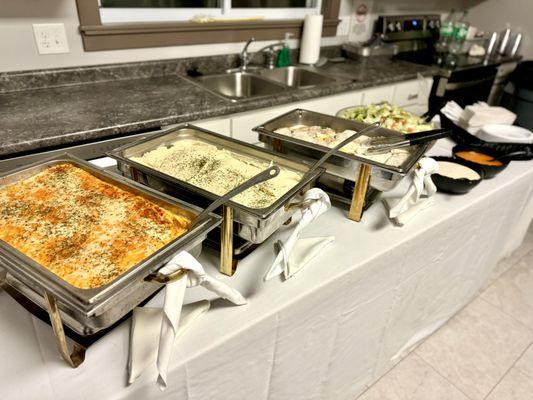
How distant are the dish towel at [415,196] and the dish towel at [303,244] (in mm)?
192

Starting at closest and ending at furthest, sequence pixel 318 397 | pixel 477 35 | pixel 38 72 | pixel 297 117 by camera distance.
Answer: pixel 318 397 < pixel 297 117 < pixel 38 72 < pixel 477 35

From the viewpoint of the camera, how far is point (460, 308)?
166cm

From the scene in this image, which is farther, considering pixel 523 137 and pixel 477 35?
pixel 477 35

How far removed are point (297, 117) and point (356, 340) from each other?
2.16 feet

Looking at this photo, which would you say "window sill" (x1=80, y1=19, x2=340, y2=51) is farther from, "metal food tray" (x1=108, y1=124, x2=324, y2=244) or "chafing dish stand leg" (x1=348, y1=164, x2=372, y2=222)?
"chafing dish stand leg" (x1=348, y1=164, x2=372, y2=222)

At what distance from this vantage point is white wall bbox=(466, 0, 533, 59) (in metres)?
3.22

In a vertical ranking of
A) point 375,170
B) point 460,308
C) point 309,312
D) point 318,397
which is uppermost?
point 375,170

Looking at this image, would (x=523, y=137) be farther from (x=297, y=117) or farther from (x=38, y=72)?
(x=38, y=72)

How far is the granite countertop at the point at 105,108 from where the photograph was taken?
1263 mm

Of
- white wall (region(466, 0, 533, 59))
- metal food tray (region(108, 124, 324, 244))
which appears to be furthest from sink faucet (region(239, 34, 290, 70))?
white wall (region(466, 0, 533, 59))

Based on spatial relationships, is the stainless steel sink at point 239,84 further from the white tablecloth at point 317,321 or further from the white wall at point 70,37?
the white tablecloth at point 317,321

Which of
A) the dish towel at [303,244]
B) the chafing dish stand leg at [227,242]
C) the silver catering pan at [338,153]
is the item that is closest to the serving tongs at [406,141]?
the silver catering pan at [338,153]

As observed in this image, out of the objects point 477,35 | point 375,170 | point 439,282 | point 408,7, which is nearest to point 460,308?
point 439,282

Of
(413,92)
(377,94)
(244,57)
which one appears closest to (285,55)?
(244,57)
